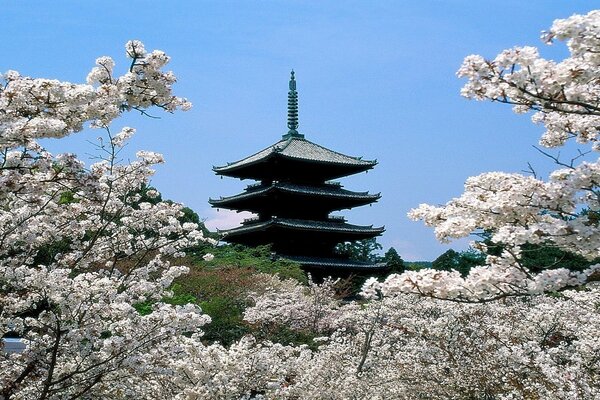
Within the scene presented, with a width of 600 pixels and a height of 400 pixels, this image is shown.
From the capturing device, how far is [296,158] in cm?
3291

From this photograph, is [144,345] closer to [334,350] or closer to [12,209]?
[12,209]

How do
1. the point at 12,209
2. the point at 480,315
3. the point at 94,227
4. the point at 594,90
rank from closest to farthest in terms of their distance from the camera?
the point at 594,90 → the point at 12,209 → the point at 94,227 → the point at 480,315

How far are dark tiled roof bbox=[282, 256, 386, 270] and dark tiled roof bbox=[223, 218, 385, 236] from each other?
1.34m

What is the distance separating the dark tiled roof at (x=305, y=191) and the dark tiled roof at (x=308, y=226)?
1330mm

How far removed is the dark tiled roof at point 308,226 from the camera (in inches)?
1254

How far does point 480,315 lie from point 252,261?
13.7 m

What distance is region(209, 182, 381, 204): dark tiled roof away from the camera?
3231 cm

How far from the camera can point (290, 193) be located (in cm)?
3259

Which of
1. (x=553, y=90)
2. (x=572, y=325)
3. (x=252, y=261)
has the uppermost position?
(x=553, y=90)

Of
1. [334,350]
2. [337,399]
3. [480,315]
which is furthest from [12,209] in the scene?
[480,315]

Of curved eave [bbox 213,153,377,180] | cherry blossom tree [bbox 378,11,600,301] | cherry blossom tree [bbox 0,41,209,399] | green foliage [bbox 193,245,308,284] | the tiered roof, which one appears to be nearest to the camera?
cherry blossom tree [bbox 378,11,600,301]

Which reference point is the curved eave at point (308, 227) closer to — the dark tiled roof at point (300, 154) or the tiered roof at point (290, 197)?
the tiered roof at point (290, 197)

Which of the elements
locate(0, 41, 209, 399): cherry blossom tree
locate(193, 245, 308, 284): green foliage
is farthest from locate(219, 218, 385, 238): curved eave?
locate(0, 41, 209, 399): cherry blossom tree

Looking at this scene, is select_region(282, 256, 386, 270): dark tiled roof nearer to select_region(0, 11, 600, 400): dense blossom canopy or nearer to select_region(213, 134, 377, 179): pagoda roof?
select_region(213, 134, 377, 179): pagoda roof
